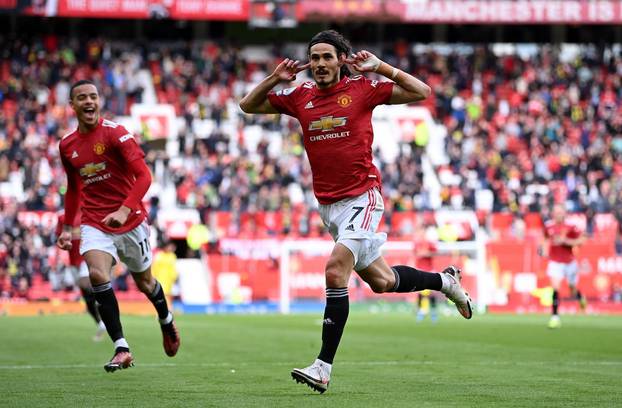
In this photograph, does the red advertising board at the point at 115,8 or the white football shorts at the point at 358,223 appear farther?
the red advertising board at the point at 115,8

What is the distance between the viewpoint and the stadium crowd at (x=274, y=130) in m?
34.6

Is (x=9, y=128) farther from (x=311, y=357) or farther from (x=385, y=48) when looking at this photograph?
(x=311, y=357)

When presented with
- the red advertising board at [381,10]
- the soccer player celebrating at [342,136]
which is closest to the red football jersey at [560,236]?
the soccer player celebrating at [342,136]

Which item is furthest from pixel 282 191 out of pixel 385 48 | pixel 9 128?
pixel 385 48

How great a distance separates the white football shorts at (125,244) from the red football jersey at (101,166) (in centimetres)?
7

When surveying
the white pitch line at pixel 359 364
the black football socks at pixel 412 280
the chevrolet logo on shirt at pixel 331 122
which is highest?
the chevrolet logo on shirt at pixel 331 122

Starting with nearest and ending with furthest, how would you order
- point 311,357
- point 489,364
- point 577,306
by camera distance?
point 489,364, point 311,357, point 577,306

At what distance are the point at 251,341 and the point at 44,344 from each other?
9.18 feet

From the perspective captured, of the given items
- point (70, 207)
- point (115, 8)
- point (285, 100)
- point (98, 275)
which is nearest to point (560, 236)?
point (70, 207)

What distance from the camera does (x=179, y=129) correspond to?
1523 inches

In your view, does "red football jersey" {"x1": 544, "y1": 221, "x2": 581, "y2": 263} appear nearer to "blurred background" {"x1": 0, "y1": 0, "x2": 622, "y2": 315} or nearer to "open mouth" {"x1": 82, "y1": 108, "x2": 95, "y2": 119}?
"blurred background" {"x1": 0, "y1": 0, "x2": 622, "y2": 315}

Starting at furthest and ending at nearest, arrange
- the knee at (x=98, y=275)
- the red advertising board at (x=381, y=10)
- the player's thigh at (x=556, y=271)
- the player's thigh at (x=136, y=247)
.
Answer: the red advertising board at (x=381, y=10), the player's thigh at (x=556, y=271), the player's thigh at (x=136, y=247), the knee at (x=98, y=275)

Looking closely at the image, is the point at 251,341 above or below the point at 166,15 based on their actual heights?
below

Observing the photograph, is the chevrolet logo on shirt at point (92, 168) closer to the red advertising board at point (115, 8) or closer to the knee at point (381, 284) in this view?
the knee at point (381, 284)
